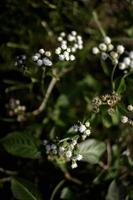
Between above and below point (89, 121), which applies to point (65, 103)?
above

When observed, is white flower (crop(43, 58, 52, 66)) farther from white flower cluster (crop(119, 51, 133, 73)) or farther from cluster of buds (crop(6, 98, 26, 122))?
cluster of buds (crop(6, 98, 26, 122))

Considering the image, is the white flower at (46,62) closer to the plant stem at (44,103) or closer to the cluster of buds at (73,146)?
the cluster of buds at (73,146)

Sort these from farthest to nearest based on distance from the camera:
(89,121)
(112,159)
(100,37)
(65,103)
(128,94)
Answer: (100,37)
(65,103)
(112,159)
(128,94)
(89,121)

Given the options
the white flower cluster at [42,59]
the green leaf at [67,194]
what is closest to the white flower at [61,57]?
the white flower cluster at [42,59]

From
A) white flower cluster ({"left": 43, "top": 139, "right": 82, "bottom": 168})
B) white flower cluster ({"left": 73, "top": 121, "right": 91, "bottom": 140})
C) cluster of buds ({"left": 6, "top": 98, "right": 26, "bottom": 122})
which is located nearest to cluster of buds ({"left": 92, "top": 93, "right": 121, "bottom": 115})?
white flower cluster ({"left": 73, "top": 121, "right": 91, "bottom": 140})

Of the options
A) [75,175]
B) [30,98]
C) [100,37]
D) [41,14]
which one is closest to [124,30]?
[100,37]

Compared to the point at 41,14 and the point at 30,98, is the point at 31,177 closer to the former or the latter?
the point at 30,98

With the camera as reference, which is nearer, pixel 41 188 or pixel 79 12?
pixel 41 188
